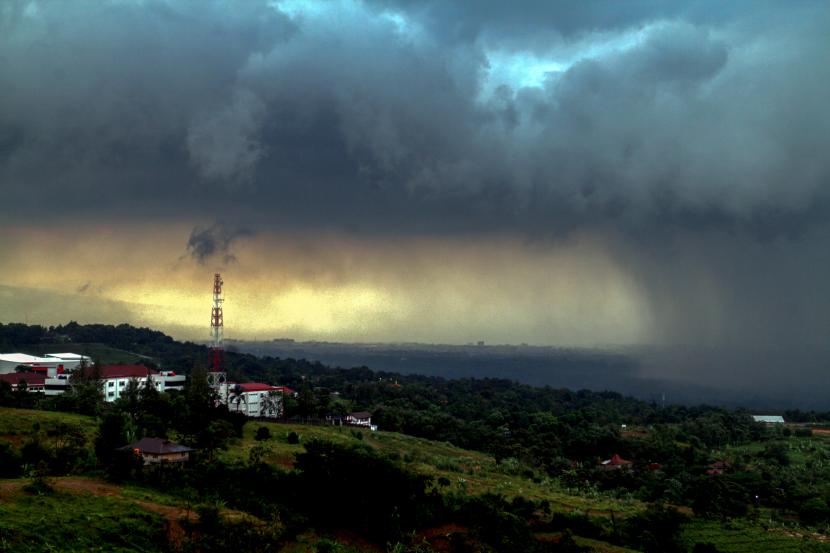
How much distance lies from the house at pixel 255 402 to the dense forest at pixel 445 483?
1.90 meters

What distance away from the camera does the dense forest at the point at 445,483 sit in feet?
148

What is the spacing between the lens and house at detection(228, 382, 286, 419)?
92.4 metres

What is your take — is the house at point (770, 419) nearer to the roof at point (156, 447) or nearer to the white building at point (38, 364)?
the white building at point (38, 364)

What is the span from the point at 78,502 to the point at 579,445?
72533mm

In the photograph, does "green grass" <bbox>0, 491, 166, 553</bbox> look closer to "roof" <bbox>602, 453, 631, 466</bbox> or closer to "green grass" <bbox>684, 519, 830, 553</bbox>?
"green grass" <bbox>684, 519, 830, 553</bbox>

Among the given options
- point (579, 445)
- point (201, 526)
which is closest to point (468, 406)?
point (579, 445)

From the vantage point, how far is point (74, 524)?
112 ft

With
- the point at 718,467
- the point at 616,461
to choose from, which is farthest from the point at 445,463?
the point at 718,467

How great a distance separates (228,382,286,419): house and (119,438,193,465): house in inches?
1689

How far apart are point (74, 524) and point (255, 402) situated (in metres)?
62.4

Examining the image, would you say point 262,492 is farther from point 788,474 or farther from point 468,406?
point 468,406

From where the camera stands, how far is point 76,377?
86.0m

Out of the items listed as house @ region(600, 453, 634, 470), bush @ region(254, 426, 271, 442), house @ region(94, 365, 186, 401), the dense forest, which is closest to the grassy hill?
bush @ region(254, 426, 271, 442)

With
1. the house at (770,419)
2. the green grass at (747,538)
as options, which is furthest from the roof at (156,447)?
the house at (770,419)
